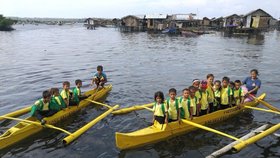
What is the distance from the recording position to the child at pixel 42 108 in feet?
35.8

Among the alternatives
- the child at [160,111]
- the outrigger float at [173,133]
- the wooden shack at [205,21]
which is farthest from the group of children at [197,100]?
the wooden shack at [205,21]

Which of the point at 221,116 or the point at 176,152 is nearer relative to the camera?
the point at 176,152

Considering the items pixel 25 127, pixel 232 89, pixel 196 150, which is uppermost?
pixel 232 89

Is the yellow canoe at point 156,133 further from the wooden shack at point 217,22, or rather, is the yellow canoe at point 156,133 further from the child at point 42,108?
the wooden shack at point 217,22

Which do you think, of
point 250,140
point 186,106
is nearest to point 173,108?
point 186,106

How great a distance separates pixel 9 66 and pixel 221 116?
2080cm

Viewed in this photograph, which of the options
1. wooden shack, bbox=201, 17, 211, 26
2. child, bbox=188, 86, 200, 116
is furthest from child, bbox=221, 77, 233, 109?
wooden shack, bbox=201, 17, 211, 26

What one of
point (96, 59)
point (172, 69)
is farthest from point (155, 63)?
point (96, 59)

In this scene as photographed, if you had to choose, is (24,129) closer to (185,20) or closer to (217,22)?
(185,20)

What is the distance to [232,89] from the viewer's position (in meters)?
12.6

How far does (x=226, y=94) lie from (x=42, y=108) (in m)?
7.60

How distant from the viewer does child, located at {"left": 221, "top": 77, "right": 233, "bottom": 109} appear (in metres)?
12.5

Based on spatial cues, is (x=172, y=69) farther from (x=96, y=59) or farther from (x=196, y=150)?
(x=196, y=150)

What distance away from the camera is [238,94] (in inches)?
510
